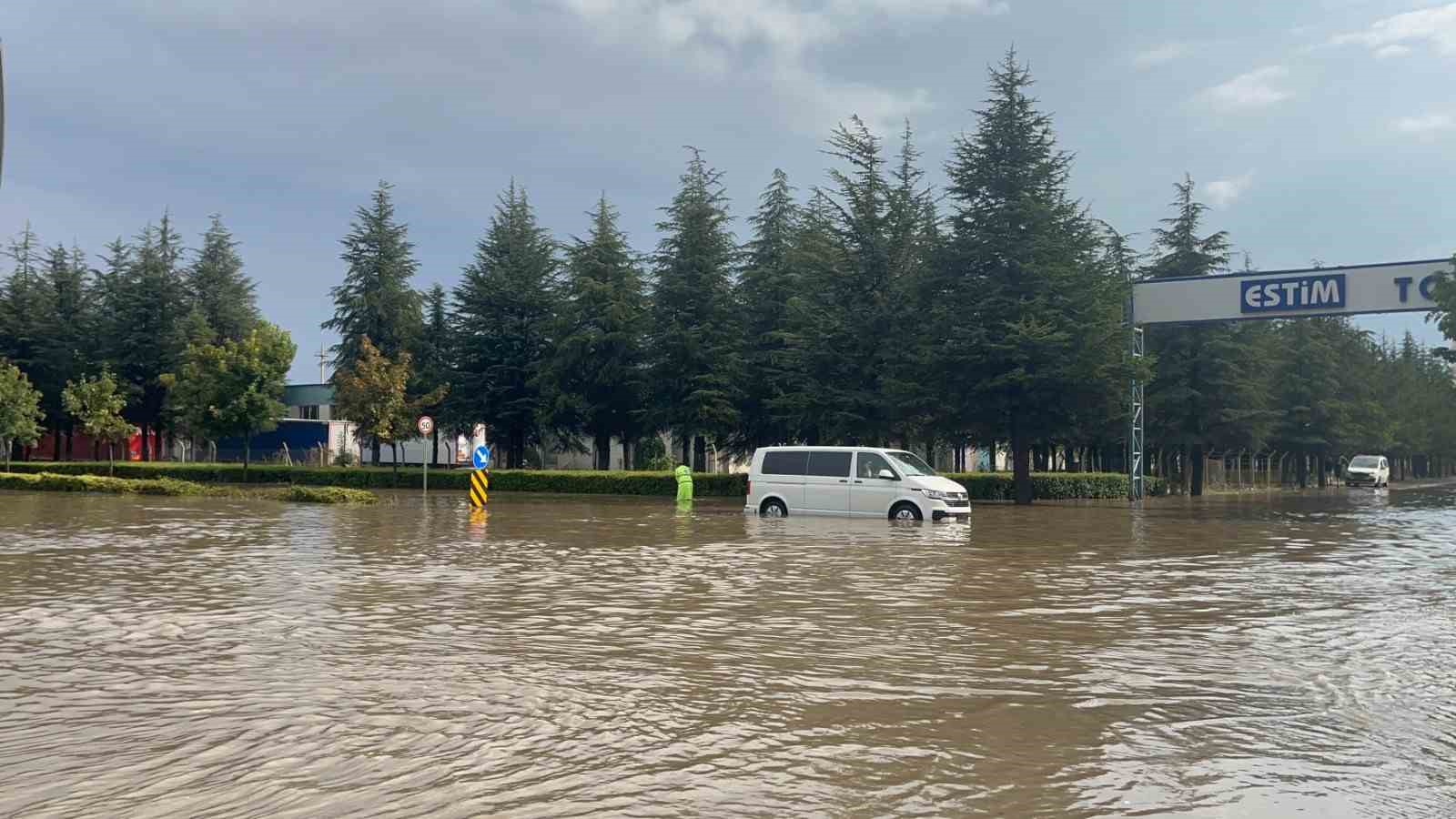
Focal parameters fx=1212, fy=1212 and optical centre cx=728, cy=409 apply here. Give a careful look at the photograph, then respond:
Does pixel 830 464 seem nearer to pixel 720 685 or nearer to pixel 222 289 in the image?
pixel 720 685

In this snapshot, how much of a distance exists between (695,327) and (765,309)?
2.87 m

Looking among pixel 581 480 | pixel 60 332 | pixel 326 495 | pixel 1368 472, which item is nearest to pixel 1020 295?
pixel 581 480

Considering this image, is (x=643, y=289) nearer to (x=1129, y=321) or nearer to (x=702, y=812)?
(x=1129, y=321)

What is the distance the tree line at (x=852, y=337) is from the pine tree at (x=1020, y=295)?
0.08 meters

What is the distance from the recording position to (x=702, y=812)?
17.7ft

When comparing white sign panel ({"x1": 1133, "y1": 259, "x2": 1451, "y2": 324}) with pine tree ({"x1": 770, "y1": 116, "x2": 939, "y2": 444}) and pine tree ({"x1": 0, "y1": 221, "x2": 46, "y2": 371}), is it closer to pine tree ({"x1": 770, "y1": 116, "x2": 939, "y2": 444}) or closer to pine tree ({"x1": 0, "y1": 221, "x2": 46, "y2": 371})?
pine tree ({"x1": 770, "y1": 116, "x2": 939, "y2": 444})

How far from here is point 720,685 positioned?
8281mm

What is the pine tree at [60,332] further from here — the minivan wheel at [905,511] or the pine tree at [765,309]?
the minivan wheel at [905,511]

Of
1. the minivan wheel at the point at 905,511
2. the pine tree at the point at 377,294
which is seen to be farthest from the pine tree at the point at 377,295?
the minivan wheel at the point at 905,511

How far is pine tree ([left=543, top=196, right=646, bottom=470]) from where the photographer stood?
167 feet

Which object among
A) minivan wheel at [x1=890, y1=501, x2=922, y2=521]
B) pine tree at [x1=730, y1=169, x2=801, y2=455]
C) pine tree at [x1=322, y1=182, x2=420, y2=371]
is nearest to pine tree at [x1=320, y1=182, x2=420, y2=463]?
pine tree at [x1=322, y1=182, x2=420, y2=371]

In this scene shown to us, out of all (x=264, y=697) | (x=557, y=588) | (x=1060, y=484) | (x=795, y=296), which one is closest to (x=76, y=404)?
(x=795, y=296)

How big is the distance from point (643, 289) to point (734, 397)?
851 cm

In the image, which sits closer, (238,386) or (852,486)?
(852,486)
